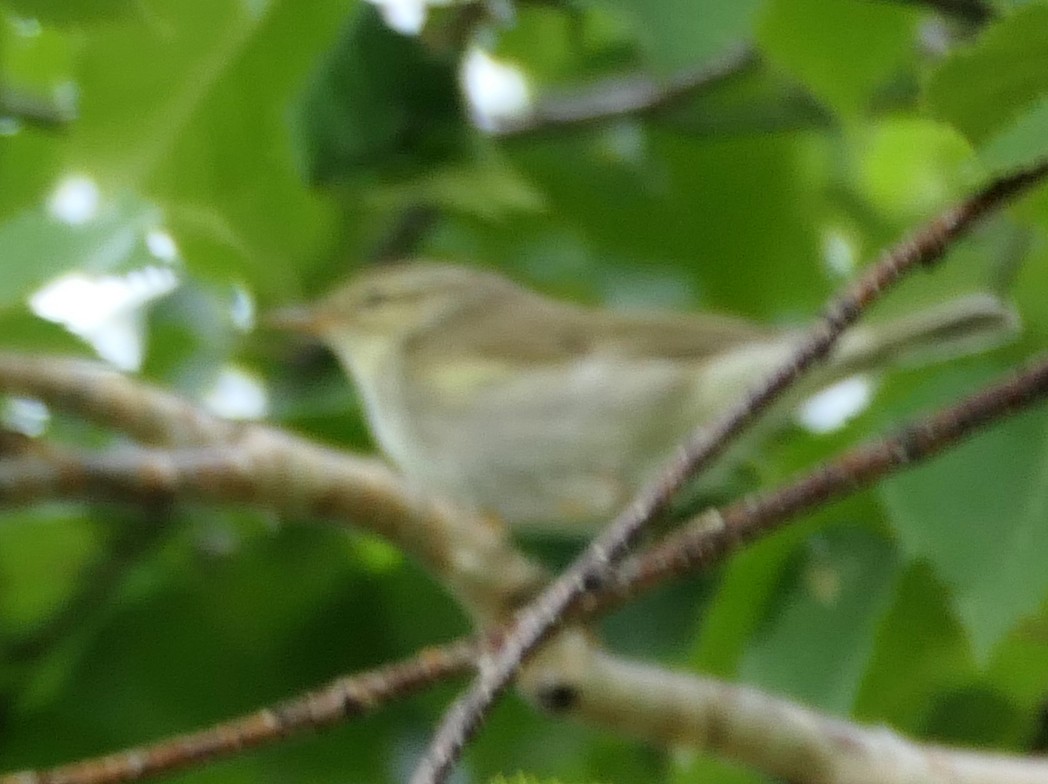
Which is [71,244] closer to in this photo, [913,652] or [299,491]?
[299,491]

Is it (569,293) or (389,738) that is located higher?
(569,293)

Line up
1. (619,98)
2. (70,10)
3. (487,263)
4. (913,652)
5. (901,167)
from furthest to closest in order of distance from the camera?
(901,167), (487,263), (619,98), (913,652), (70,10)

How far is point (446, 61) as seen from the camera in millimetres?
1258

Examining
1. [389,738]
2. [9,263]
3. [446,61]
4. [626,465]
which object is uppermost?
[446,61]

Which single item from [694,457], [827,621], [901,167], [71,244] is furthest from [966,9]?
[901,167]

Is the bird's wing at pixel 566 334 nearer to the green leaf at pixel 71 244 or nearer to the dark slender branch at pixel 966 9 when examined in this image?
the dark slender branch at pixel 966 9

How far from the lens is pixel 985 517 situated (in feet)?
3.07

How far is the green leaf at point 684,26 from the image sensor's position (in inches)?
32.0

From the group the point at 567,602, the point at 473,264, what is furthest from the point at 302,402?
the point at 567,602

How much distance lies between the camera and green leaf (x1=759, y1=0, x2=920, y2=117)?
0.96 metres

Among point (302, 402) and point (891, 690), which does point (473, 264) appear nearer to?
point (302, 402)

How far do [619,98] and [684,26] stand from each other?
30.7 inches

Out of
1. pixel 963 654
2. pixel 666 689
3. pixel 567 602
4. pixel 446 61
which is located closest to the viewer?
pixel 567 602

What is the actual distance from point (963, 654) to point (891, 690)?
0.06m
